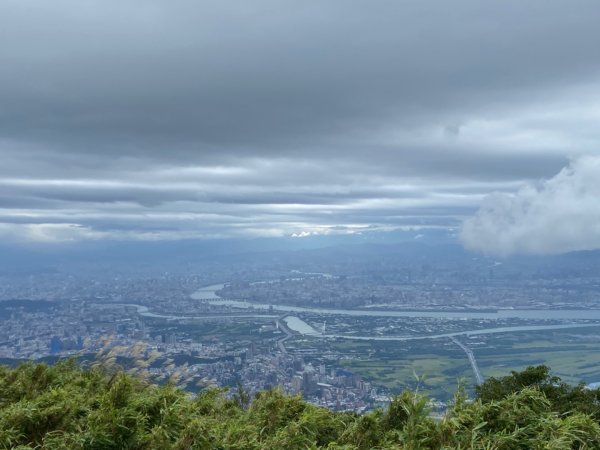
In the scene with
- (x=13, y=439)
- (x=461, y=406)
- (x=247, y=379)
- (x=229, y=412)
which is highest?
(x=461, y=406)

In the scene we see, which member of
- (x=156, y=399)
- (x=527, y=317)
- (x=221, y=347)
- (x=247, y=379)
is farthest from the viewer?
(x=527, y=317)

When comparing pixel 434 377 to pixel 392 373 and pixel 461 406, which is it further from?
pixel 461 406

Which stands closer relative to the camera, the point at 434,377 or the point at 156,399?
the point at 156,399

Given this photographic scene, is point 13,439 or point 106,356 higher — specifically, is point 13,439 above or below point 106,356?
above

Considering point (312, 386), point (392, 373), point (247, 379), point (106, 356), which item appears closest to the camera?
point (106, 356)

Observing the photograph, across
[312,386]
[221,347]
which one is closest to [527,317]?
[221,347]

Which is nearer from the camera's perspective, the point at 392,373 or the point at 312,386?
the point at 312,386

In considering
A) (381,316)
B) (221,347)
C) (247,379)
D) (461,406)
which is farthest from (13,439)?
(381,316)

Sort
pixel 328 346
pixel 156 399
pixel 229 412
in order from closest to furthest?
pixel 156 399
pixel 229 412
pixel 328 346

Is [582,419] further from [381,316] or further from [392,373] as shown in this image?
[381,316]
